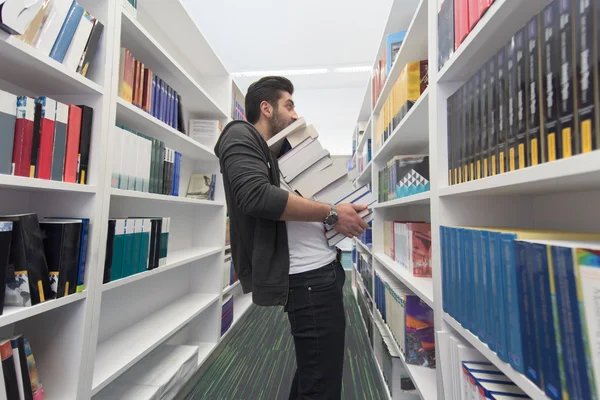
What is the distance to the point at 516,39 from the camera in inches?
20.1

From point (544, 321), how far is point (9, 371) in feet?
4.24

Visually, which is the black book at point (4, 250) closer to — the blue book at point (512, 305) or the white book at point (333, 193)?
the white book at point (333, 193)

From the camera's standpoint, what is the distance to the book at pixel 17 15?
63 centimetres

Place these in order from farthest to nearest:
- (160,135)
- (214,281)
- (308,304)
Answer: (214,281) → (160,135) → (308,304)

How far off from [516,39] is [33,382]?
158 centimetres

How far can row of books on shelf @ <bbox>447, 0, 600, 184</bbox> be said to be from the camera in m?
0.38

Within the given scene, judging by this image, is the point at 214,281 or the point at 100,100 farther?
the point at 214,281

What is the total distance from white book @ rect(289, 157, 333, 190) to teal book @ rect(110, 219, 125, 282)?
76cm

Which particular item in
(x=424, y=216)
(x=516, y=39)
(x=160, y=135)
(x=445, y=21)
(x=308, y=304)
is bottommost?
(x=308, y=304)

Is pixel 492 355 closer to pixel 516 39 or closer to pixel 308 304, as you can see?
pixel 308 304

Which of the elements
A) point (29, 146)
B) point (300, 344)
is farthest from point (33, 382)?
point (300, 344)

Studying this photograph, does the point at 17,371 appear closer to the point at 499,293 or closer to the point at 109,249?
the point at 109,249

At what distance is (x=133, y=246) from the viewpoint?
3.87 feet

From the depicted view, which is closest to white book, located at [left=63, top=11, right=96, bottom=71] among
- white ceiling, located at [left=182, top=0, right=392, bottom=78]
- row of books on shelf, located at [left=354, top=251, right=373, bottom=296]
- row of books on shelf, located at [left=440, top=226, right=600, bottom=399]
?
row of books on shelf, located at [left=440, top=226, right=600, bottom=399]
